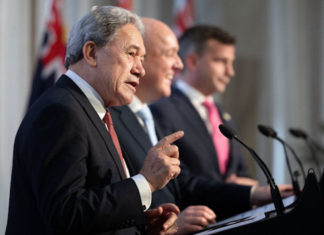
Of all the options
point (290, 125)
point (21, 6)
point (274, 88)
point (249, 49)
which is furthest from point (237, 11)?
point (21, 6)

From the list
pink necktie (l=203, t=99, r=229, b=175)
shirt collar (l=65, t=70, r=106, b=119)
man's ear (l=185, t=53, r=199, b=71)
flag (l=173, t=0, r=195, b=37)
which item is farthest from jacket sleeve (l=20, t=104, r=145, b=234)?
flag (l=173, t=0, r=195, b=37)

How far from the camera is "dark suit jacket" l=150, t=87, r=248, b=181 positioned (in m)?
3.23

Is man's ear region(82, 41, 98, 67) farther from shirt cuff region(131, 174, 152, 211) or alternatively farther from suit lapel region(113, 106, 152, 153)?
suit lapel region(113, 106, 152, 153)

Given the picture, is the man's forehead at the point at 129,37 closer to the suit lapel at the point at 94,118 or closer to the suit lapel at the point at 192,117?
the suit lapel at the point at 94,118

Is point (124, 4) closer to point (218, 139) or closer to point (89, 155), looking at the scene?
point (218, 139)

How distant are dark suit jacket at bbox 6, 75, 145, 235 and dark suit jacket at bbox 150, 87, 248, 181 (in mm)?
1355

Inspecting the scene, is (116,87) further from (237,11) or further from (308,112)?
(308,112)

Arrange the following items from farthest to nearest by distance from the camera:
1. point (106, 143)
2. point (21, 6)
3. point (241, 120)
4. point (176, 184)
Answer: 1. point (241, 120)
2. point (21, 6)
3. point (176, 184)
4. point (106, 143)

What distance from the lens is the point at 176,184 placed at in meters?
2.82

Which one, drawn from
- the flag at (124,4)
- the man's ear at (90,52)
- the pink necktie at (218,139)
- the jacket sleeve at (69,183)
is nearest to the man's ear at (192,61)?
the pink necktie at (218,139)

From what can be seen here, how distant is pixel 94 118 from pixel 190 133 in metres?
1.67

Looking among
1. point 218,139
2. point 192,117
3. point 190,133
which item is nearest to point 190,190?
point 190,133

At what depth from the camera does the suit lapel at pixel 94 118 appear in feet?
5.68

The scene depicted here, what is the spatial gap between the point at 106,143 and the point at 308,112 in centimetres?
522
